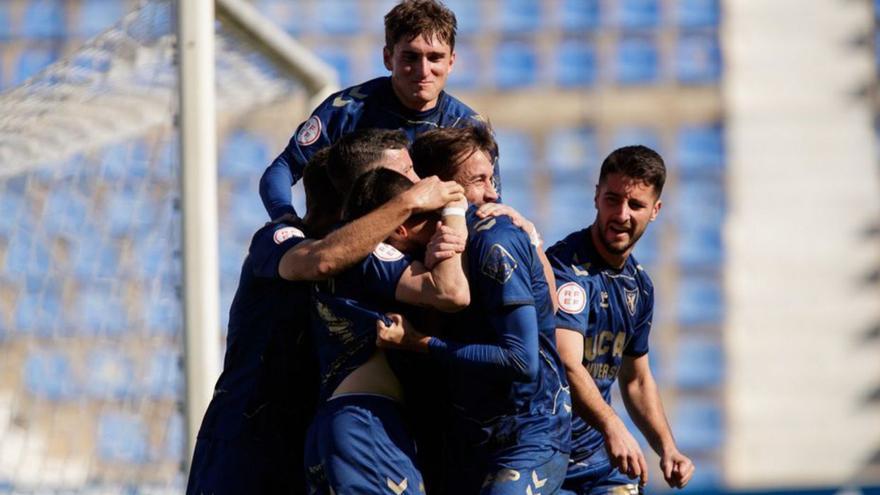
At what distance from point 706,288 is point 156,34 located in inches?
250

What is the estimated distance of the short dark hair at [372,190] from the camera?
2.95 metres

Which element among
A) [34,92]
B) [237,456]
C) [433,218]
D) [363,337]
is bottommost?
[237,456]

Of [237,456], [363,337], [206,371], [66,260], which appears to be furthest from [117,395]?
[363,337]

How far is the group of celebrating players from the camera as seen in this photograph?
2859mm

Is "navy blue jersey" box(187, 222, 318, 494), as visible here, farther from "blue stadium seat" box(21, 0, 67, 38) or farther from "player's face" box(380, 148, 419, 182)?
"blue stadium seat" box(21, 0, 67, 38)

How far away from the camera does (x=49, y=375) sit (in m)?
5.51

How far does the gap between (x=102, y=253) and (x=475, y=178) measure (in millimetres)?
2508

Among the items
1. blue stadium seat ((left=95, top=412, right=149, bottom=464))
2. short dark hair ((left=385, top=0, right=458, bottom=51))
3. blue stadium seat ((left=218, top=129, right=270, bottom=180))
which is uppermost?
blue stadium seat ((left=218, top=129, right=270, bottom=180))

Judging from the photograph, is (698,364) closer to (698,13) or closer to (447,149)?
(698,13)

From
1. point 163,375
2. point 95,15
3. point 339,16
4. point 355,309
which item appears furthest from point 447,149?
point 95,15

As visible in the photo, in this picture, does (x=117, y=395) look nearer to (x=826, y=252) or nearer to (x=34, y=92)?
(x=34, y=92)

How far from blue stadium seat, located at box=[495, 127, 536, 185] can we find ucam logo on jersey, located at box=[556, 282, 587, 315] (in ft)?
23.1

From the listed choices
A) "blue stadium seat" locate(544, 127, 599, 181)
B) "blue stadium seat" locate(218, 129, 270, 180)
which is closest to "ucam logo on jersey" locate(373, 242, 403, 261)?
"blue stadium seat" locate(218, 129, 270, 180)

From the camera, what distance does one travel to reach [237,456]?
3.28 m
